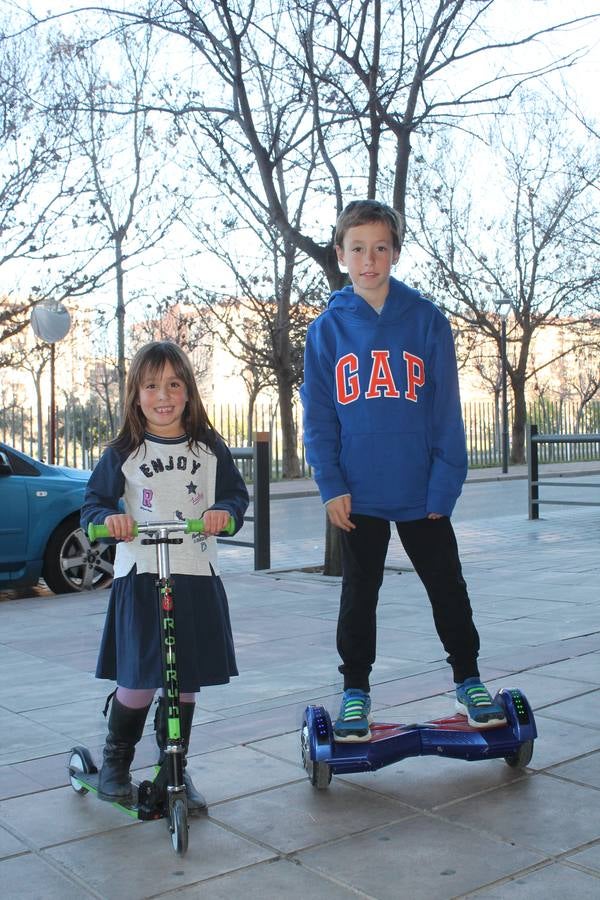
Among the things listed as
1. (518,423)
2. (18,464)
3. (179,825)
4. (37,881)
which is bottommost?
(37,881)

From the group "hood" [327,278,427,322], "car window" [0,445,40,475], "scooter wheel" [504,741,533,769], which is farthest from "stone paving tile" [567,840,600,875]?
"car window" [0,445,40,475]


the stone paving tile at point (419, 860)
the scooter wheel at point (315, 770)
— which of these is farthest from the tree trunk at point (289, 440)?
the stone paving tile at point (419, 860)

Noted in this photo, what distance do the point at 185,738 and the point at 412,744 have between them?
74 cm

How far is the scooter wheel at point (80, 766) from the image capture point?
139 inches

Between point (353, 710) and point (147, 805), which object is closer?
point (147, 805)

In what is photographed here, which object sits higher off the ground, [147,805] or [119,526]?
[119,526]

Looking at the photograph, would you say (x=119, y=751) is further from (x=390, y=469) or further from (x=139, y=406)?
(x=390, y=469)

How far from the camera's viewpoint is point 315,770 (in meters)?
3.45

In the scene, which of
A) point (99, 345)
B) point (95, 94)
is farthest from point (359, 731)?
point (99, 345)

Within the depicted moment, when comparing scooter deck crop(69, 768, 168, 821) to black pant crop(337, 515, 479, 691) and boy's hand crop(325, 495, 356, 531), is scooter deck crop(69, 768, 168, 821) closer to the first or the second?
black pant crop(337, 515, 479, 691)

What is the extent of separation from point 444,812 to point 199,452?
53.2 inches

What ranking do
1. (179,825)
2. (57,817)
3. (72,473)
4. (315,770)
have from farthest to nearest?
(72,473)
(315,770)
(57,817)
(179,825)

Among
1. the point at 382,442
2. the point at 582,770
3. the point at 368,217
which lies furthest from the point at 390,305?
the point at 582,770

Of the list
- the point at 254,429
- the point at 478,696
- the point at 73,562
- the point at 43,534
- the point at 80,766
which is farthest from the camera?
the point at 254,429
